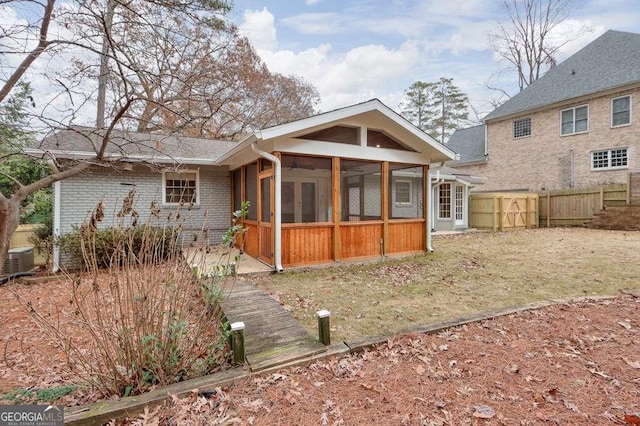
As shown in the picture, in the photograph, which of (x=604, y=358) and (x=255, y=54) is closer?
(x=604, y=358)

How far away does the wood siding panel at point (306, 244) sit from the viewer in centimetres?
Result: 706

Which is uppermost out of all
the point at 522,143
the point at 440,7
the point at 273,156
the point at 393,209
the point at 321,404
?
the point at 440,7

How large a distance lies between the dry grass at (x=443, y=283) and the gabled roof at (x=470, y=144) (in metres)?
Answer: 12.9

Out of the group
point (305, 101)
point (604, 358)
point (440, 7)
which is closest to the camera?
point (604, 358)

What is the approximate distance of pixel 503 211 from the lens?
585 inches

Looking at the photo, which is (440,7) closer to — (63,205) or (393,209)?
(393,209)

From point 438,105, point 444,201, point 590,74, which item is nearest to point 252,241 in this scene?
point 444,201

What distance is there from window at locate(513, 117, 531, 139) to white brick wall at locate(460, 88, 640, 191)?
23 centimetres

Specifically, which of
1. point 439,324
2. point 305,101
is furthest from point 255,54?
point 439,324

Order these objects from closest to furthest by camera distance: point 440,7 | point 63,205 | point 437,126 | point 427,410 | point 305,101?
point 427,410
point 63,205
point 440,7
point 305,101
point 437,126

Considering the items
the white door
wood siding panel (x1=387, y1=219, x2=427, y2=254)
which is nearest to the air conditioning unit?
wood siding panel (x1=387, y1=219, x2=427, y2=254)

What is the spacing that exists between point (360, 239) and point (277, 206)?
2.43 metres

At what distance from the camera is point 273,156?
6656mm

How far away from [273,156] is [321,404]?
16.8 ft
